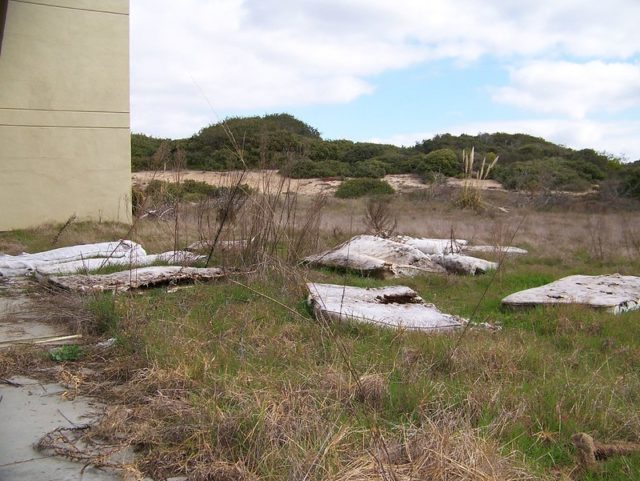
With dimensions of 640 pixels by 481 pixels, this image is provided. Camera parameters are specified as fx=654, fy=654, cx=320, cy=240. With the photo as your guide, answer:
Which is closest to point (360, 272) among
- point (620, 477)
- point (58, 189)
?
point (620, 477)

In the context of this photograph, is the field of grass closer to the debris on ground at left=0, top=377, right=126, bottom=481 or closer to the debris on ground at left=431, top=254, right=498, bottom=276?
the debris on ground at left=0, top=377, right=126, bottom=481

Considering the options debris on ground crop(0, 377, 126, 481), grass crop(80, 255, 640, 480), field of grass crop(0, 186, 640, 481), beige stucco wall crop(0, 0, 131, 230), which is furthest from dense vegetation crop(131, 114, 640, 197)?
debris on ground crop(0, 377, 126, 481)

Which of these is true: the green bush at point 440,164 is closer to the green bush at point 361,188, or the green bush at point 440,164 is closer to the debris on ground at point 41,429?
the green bush at point 361,188

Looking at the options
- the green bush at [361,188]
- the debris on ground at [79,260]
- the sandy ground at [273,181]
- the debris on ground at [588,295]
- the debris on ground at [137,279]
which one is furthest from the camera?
the green bush at [361,188]

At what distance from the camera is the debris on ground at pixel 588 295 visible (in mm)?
5742

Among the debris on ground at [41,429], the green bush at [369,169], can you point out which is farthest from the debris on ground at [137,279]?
the green bush at [369,169]

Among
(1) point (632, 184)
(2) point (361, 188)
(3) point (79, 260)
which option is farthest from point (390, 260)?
(1) point (632, 184)

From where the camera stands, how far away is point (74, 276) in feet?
19.9

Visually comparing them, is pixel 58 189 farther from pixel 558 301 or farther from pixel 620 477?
pixel 620 477

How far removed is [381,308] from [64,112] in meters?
7.94

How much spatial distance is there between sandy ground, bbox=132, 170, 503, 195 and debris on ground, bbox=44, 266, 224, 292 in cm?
90

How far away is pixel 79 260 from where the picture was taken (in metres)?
7.23

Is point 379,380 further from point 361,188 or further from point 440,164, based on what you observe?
point 440,164

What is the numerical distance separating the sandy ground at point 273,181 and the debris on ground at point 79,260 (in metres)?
0.89
